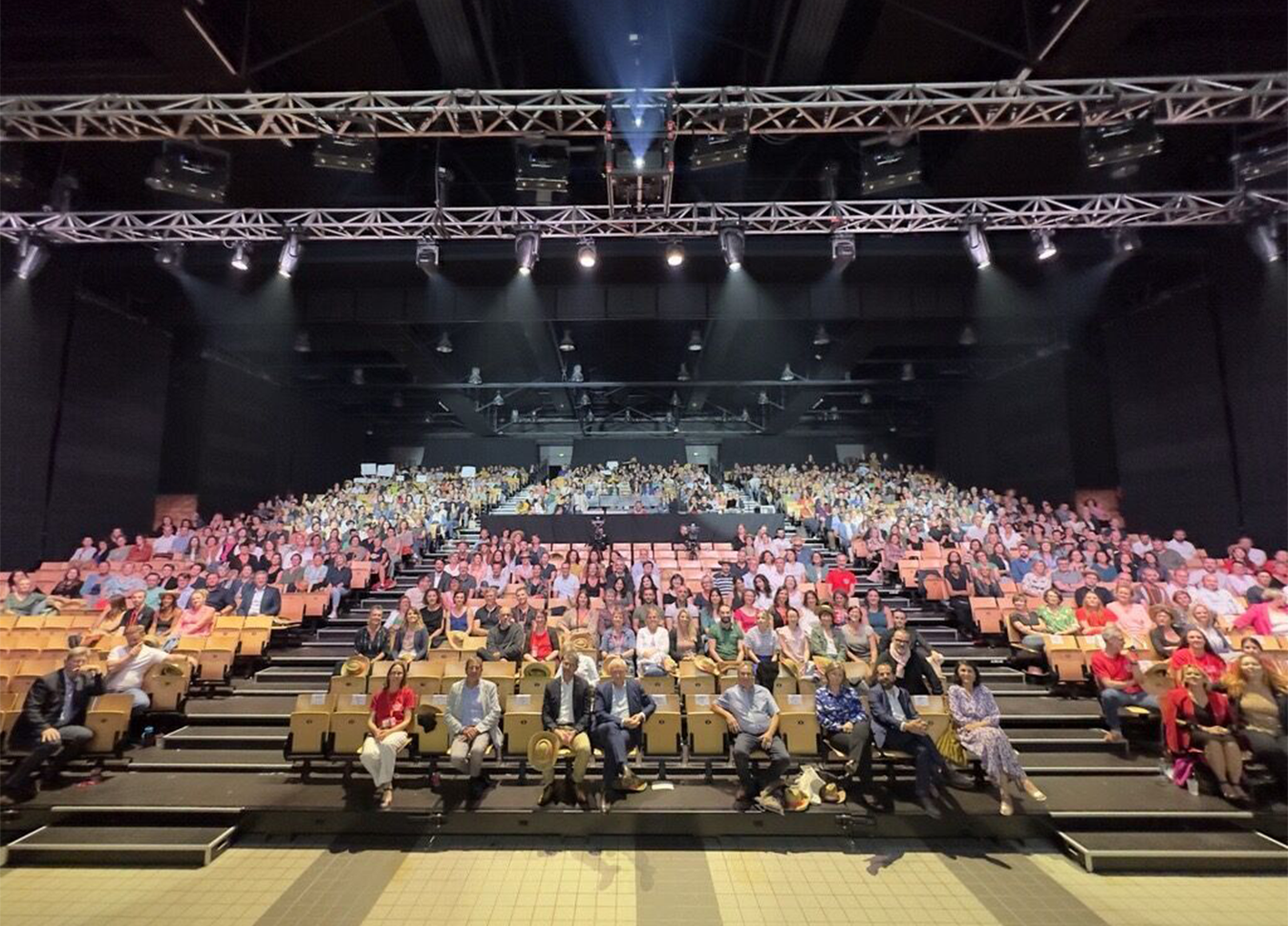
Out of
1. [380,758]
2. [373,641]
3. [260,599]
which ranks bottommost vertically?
[380,758]

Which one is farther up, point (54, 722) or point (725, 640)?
point (725, 640)

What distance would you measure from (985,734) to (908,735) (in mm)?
565

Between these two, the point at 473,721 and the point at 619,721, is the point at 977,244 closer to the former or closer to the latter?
the point at 619,721

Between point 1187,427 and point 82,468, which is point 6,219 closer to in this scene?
point 82,468

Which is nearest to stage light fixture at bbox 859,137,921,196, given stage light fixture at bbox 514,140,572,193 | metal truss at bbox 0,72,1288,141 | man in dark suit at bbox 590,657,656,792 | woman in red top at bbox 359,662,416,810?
metal truss at bbox 0,72,1288,141

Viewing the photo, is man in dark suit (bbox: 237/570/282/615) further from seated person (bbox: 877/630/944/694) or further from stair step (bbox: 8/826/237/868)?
seated person (bbox: 877/630/944/694)

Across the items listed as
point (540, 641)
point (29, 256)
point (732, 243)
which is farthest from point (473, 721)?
point (29, 256)

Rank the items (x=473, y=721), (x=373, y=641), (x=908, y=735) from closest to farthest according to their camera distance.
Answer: (x=908, y=735)
(x=473, y=721)
(x=373, y=641)

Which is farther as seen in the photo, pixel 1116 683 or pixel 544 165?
pixel 544 165

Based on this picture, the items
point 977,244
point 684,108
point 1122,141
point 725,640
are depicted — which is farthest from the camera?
point 977,244

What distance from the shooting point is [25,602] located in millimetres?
7348

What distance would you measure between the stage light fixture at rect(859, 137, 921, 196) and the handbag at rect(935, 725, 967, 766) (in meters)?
5.84

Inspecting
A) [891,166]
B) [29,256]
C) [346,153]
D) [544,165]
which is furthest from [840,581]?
[29,256]

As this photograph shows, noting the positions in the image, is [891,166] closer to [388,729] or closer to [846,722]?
[846,722]
